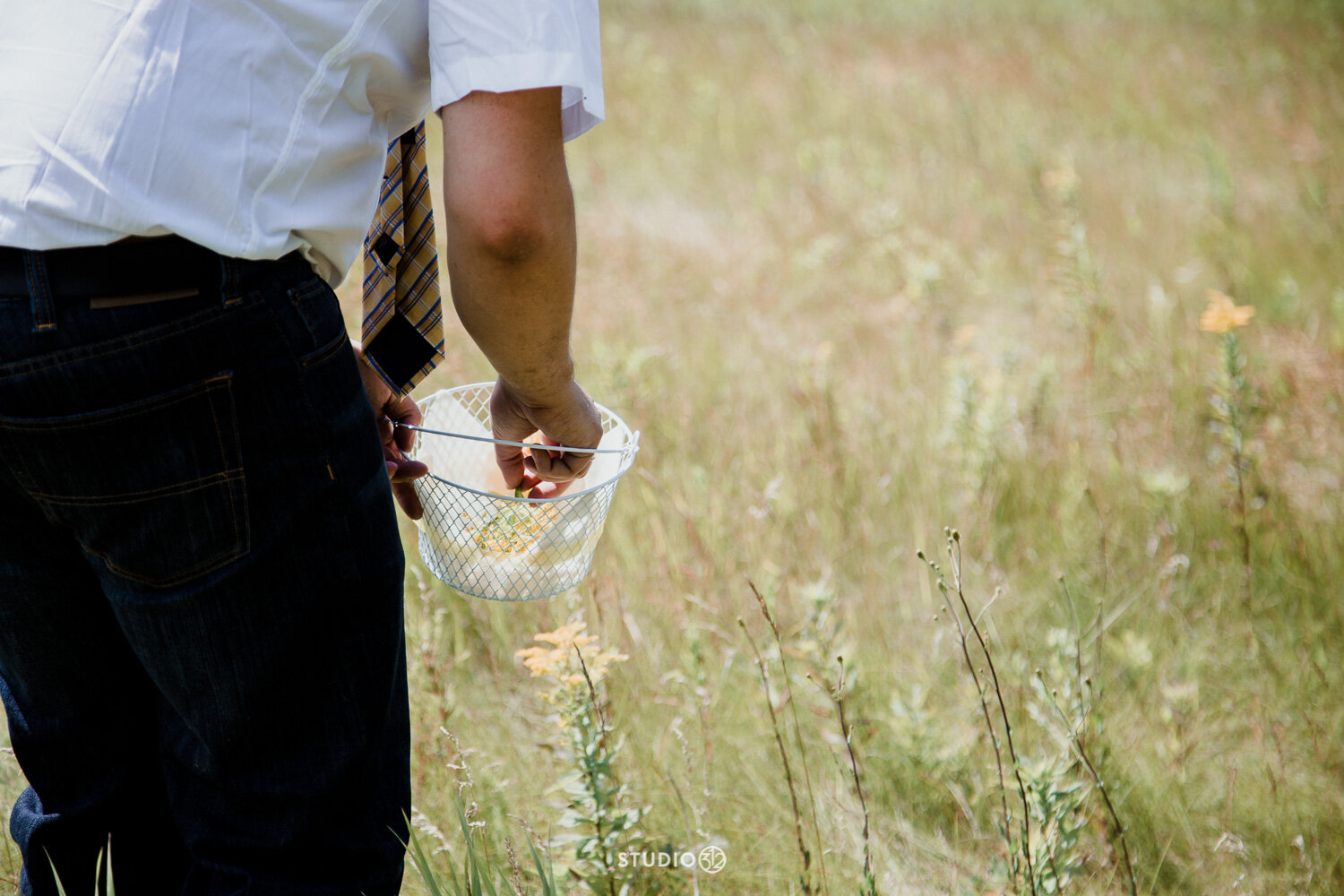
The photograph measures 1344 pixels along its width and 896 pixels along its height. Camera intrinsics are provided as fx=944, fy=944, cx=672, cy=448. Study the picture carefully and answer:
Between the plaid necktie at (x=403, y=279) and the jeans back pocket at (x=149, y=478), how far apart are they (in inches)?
20.8

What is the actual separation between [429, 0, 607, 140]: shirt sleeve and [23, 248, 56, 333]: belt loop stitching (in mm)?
459

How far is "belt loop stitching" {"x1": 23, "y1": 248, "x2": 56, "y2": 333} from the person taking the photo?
3.28ft

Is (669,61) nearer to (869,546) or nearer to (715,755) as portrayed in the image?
(869,546)

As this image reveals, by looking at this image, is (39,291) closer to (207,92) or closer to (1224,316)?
(207,92)

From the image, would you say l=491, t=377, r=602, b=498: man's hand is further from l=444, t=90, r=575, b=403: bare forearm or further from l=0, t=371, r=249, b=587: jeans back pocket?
l=0, t=371, r=249, b=587: jeans back pocket

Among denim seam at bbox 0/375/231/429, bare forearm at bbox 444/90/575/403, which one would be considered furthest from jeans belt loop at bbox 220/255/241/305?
bare forearm at bbox 444/90/575/403

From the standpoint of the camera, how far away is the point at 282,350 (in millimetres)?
1097

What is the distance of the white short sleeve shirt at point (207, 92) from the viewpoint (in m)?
0.97

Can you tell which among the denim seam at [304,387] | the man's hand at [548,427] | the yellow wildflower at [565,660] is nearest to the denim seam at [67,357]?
the denim seam at [304,387]

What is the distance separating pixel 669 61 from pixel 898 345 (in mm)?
6076

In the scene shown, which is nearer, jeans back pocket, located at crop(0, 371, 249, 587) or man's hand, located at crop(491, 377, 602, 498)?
jeans back pocket, located at crop(0, 371, 249, 587)

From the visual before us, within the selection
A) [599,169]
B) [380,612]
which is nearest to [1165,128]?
[599,169]

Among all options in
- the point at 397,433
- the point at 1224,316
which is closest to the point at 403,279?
the point at 397,433

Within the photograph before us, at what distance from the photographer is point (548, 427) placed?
139cm
